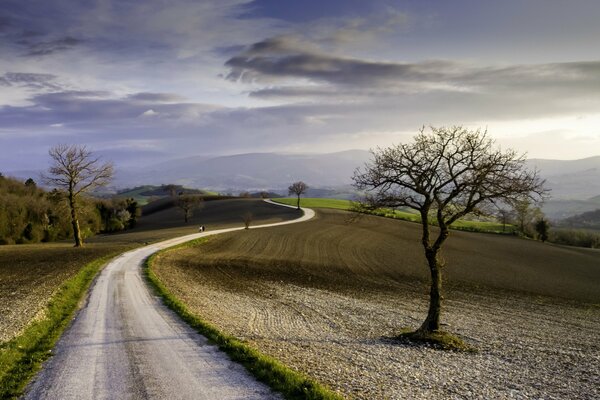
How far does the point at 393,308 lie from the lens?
34.0m

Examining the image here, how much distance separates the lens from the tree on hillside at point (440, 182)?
76.0 feet

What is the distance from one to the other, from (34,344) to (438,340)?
20563 millimetres

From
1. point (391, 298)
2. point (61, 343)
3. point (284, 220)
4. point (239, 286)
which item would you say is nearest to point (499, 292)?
point (391, 298)

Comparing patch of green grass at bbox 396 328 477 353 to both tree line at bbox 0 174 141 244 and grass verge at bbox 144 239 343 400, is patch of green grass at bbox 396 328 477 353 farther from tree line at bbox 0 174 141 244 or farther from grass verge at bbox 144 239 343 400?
tree line at bbox 0 174 141 244

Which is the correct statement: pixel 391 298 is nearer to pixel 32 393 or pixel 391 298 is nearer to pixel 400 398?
pixel 400 398

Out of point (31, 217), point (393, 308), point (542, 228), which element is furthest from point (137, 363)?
point (542, 228)

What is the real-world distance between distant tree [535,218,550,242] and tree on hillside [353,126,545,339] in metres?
90.4

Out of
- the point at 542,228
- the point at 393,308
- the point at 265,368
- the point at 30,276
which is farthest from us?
the point at 542,228

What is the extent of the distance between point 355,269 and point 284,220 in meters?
49.8

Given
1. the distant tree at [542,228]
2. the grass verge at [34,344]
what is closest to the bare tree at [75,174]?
the grass verge at [34,344]

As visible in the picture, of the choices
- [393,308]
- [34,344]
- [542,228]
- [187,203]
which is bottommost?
[542,228]

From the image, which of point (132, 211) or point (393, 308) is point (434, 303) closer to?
point (393, 308)

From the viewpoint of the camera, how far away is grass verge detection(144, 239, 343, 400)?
12.9 m

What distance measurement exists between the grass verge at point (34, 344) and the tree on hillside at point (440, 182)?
714 inches
